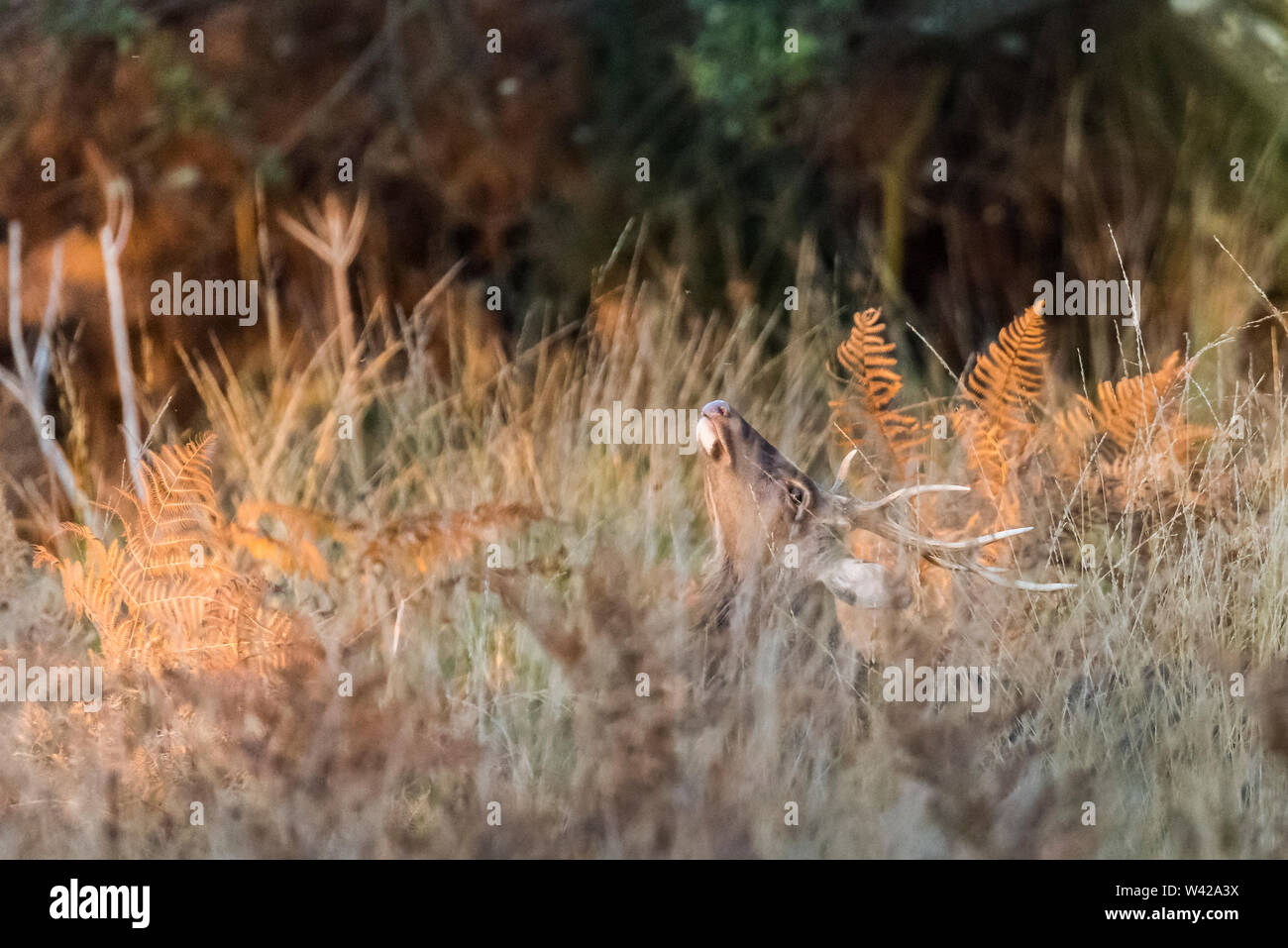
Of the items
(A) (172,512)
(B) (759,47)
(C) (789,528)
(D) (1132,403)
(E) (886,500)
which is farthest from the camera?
(B) (759,47)

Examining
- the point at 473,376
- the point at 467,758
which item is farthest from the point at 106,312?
the point at 467,758

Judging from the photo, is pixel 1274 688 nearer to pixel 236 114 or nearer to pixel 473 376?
pixel 473 376

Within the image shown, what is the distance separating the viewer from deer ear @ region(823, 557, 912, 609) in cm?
358

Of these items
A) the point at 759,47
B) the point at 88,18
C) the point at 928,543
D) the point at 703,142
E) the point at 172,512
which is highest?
the point at 88,18

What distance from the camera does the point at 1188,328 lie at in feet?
15.1

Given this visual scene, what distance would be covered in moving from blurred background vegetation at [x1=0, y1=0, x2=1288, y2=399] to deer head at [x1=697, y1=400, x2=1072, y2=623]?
44.5 inches

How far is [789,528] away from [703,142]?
6.92 ft

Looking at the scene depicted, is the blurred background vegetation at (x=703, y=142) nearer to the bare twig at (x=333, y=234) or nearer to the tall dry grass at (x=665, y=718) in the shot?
the bare twig at (x=333, y=234)

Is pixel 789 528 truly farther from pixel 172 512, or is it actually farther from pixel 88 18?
pixel 88 18

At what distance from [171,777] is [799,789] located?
62.7 inches

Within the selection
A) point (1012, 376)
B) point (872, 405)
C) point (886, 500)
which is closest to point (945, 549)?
point (886, 500)

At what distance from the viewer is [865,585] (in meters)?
3.58

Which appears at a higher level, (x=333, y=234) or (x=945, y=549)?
(x=333, y=234)

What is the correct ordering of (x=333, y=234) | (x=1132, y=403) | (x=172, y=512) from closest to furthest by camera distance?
1. (x=172, y=512)
2. (x=1132, y=403)
3. (x=333, y=234)
